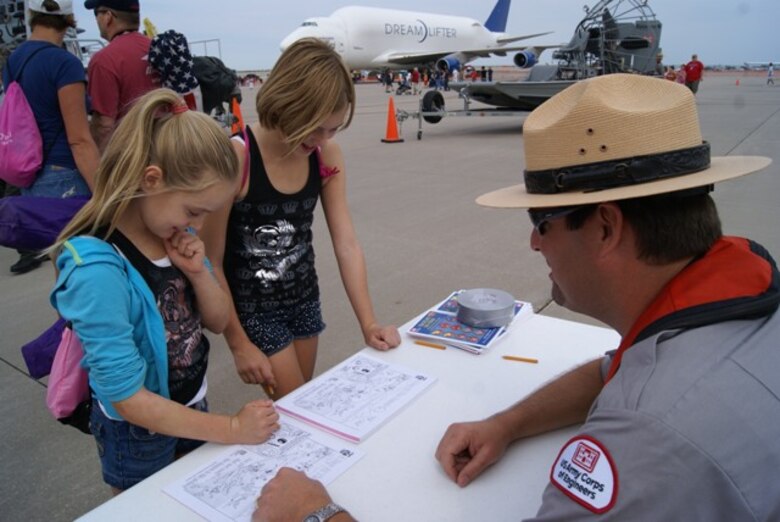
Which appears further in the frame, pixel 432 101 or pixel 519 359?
pixel 432 101

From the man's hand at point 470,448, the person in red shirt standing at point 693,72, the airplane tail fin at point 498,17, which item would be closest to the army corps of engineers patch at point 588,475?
the man's hand at point 470,448

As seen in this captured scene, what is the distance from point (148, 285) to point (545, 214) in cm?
94

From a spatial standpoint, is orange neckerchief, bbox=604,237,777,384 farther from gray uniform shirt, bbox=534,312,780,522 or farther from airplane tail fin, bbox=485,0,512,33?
airplane tail fin, bbox=485,0,512,33

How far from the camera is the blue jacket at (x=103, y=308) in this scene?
1.14 metres

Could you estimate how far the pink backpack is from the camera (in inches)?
106

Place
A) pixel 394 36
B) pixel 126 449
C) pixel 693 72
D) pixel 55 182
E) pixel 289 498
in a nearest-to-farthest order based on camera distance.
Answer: pixel 289 498
pixel 126 449
pixel 55 182
pixel 693 72
pixel 394 36

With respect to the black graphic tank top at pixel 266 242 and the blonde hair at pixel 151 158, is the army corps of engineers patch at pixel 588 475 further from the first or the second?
the black graphic tank top at pixel 266 242

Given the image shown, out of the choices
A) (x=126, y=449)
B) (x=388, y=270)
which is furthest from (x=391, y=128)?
(x=126, y=449)

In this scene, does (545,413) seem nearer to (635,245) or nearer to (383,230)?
(635,245)

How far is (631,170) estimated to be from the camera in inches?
35.9

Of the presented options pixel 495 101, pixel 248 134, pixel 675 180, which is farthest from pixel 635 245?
pixel 495 101

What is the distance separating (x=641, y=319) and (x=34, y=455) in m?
Answer: 2.64

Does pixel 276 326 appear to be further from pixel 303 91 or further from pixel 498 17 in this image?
pixel 498 17

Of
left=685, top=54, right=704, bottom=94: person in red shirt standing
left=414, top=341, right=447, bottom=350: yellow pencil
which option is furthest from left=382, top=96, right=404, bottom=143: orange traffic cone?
left=685, top=54, right=704, bottom=94: person in red shirt standing
